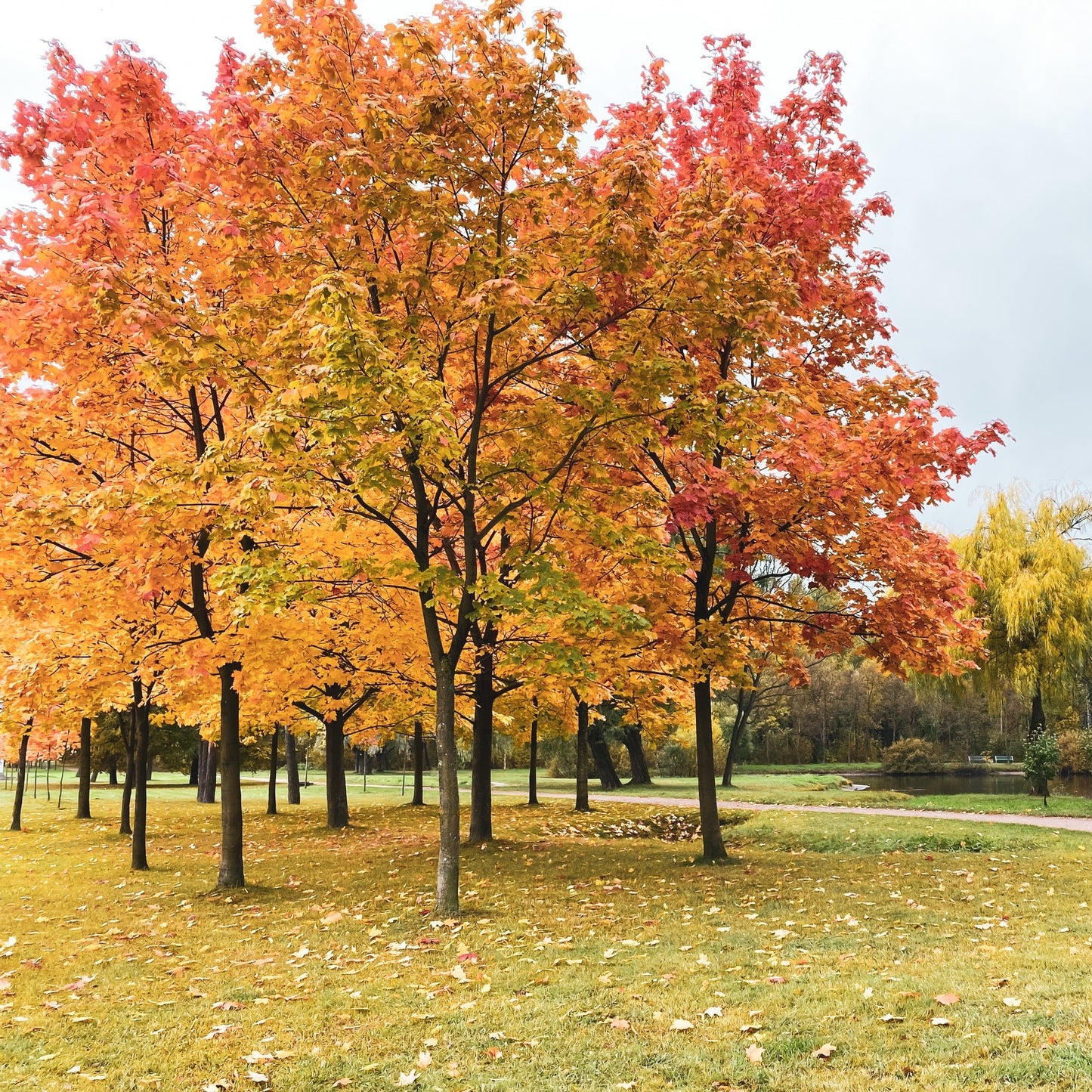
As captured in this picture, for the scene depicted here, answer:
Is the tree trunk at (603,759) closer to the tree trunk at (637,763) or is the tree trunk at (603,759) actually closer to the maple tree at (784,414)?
the tree trunk at (637,763)

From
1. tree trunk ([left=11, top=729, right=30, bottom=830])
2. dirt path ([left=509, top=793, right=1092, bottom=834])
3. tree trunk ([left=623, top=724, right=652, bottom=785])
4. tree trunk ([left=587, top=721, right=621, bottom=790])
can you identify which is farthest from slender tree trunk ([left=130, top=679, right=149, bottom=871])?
tree trunk ([left=623, top=724, right=652, bottom=785])

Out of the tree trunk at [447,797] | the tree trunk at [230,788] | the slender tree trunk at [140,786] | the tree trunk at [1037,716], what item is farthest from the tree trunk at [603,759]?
the tree trunk at [447,797]

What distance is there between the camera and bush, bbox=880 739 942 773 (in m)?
44.8

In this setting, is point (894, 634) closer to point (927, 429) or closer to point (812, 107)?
point (927, 429)

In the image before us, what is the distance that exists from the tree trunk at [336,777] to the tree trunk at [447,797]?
37.1 ft

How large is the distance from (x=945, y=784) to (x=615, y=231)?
35.4 meters

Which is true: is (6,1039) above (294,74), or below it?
below

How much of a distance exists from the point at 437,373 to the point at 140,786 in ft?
25.2

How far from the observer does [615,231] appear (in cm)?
727

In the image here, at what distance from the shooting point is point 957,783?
3531 cm

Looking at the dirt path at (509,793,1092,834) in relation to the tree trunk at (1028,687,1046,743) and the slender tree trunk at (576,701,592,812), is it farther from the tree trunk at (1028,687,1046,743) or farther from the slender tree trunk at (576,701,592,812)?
the tree trunk at (1028,687,1046,743)

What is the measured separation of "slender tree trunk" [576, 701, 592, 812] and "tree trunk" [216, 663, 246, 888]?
11745mm

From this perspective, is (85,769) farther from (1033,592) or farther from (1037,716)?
(1037,716)

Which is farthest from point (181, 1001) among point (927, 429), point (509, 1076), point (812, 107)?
point (812, 107)
